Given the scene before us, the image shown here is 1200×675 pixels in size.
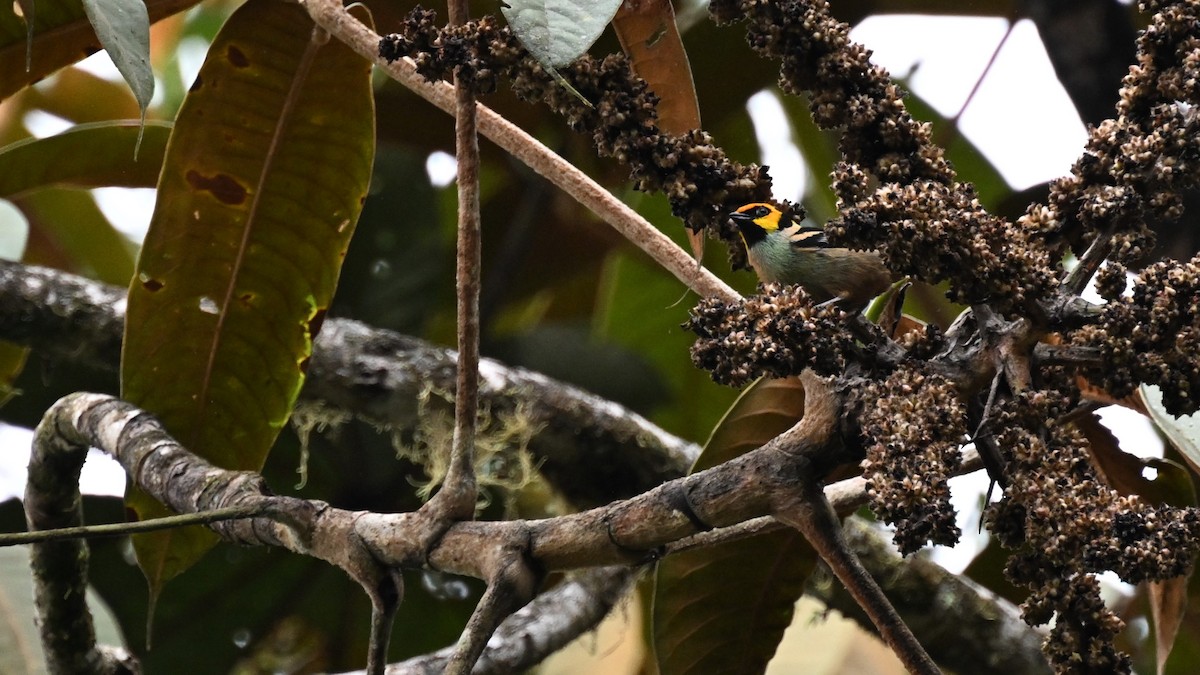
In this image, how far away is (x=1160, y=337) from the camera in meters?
0.66

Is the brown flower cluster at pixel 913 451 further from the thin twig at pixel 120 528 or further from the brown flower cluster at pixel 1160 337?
the thin twig at pixel 120 528

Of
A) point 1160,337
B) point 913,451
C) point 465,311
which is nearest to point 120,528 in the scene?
point 465,311

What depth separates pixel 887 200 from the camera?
71 cm

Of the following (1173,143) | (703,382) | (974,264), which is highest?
(703,382)

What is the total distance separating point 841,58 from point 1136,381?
0.89 feet

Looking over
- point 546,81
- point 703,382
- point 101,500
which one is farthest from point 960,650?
point 101,500

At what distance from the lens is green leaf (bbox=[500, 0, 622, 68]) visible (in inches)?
26.2

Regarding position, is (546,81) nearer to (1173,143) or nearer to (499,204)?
(1173,143)

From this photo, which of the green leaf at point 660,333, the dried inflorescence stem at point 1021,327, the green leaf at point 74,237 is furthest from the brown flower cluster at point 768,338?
the green leaf at point 74,237

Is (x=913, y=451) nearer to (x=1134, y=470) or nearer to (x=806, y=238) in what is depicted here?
(x=806, y=238)

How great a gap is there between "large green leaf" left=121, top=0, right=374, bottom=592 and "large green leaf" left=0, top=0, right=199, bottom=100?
120 millimetres

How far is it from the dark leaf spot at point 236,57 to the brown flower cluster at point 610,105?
0.50 m

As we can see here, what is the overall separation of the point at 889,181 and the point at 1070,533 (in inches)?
10.9

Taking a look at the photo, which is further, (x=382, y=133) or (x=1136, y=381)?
(x=382, y=133)
